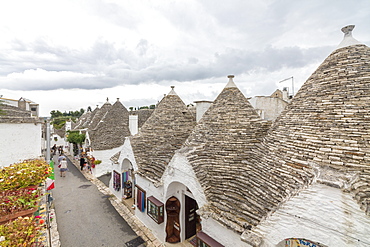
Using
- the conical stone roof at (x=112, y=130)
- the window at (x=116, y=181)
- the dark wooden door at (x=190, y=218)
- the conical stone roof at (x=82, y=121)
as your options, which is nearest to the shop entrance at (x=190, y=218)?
the dark wooden door at (x=190, y=218)

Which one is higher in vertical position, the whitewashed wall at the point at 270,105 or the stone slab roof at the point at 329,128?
the whitewashed wall at the point at 270,105

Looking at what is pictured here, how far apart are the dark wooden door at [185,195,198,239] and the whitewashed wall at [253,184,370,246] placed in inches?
180

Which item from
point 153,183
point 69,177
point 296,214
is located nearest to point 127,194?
point 153,183

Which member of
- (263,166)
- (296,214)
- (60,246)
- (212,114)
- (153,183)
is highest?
(212,114)

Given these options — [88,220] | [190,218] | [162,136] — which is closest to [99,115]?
[88,220]

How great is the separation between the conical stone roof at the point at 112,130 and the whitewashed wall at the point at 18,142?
30.5 ft

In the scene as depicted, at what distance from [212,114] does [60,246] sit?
8.78 m

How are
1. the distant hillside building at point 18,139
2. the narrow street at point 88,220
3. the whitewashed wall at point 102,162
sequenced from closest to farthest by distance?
the distant hillside building at point 18,139, the narrow street at point 88,220, the whitewashed wall at point 102,162

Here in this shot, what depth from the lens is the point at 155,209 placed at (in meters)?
7.76

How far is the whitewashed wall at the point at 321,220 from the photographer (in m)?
2.72

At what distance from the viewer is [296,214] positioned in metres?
3.33

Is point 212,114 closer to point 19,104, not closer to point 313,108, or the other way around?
point 313,108

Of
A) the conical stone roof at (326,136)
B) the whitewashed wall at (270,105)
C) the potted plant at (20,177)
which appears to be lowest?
the potted plant at (20,177)

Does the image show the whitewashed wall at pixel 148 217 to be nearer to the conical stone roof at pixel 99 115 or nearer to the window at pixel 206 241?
the window at pixel 206 241
